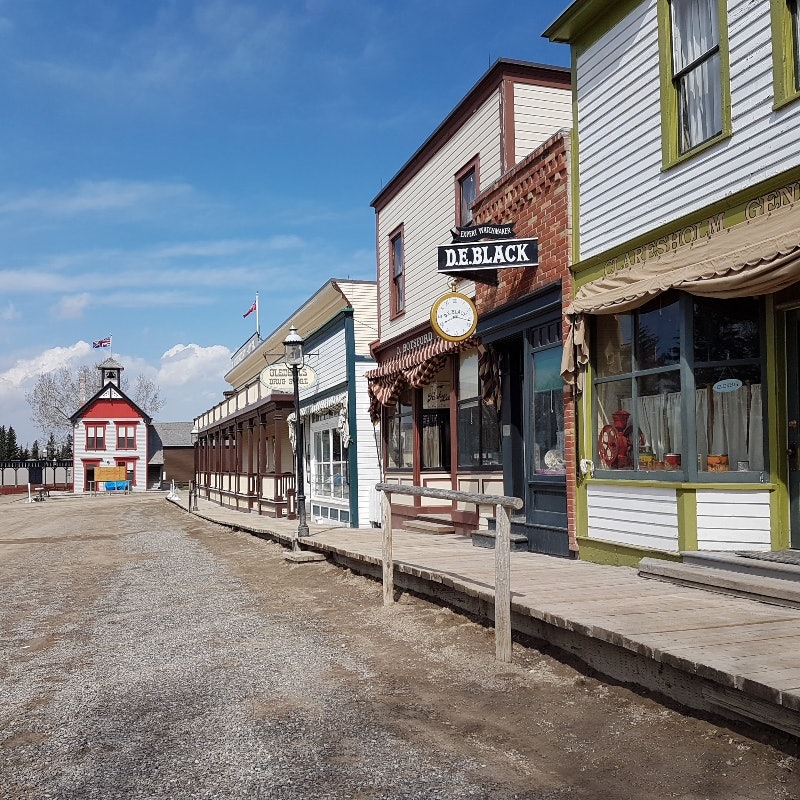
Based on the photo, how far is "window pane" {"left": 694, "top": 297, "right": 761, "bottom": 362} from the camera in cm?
789

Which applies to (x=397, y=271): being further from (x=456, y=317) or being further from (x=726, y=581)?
(x=726, y=581)

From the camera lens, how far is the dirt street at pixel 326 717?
175 inches

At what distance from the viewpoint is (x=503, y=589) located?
6996mm

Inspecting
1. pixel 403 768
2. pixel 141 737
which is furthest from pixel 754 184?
pixel 141 737

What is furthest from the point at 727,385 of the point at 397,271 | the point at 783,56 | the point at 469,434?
the point at 397,271

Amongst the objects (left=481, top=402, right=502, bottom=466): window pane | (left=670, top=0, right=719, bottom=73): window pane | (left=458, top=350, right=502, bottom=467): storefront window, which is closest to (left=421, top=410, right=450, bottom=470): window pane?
(left=458, top=350, right=502, bottom=467): storefront window

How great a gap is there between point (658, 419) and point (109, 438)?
67989mm

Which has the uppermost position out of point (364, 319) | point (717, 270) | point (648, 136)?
point (648, 136)

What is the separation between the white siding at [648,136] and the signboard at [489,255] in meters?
0.95

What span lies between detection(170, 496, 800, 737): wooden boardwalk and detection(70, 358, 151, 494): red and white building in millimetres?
65110

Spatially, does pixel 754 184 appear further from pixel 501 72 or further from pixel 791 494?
pixel 501 72

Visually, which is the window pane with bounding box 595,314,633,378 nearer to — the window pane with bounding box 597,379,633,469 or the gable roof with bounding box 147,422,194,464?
the window pane with bounding box 597,379,633,469

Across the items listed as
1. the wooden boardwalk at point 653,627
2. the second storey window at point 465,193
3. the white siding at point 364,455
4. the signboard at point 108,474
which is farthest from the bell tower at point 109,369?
the wooden boardwalk at point 653,627

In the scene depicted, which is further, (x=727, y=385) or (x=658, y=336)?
(x=658, y=336)
